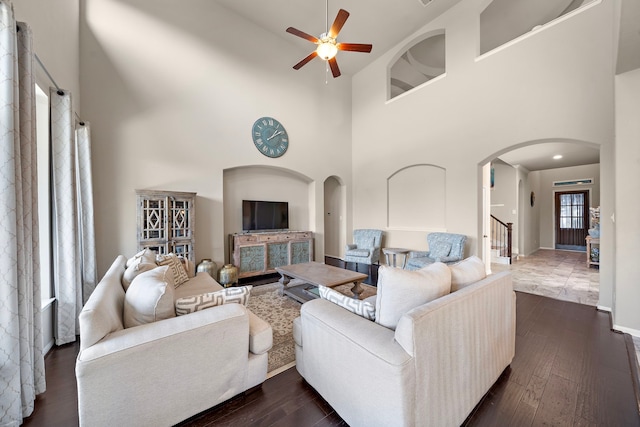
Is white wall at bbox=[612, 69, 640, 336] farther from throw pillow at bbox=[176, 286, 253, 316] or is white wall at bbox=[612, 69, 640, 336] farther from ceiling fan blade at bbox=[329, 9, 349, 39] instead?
throw pillow at bbox=[176, 286, 253, 316]

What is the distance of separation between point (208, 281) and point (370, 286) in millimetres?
2575

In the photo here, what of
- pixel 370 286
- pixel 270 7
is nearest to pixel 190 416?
pixel 370 286

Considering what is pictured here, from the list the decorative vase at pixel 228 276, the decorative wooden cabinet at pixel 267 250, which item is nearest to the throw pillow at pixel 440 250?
the decorative wooden cabinet at pixel 267 250

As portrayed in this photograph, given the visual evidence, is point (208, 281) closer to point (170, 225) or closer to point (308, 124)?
point (170, 225)

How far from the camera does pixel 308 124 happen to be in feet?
19.5

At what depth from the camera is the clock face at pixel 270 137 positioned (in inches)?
201

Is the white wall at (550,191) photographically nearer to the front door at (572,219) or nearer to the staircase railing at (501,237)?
the front door at (572,219)

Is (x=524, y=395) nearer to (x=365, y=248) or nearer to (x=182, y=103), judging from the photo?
(x=365, y=248)

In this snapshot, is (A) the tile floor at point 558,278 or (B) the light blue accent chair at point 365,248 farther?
(B) the light blue accent chair at point 365,248

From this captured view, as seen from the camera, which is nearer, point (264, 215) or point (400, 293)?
point (400, 293)

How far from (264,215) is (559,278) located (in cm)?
595

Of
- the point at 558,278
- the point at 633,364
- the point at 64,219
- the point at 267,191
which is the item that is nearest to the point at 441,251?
the point at 558,278

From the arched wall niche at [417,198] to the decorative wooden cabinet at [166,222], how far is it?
168 inches

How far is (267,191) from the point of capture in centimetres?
568
